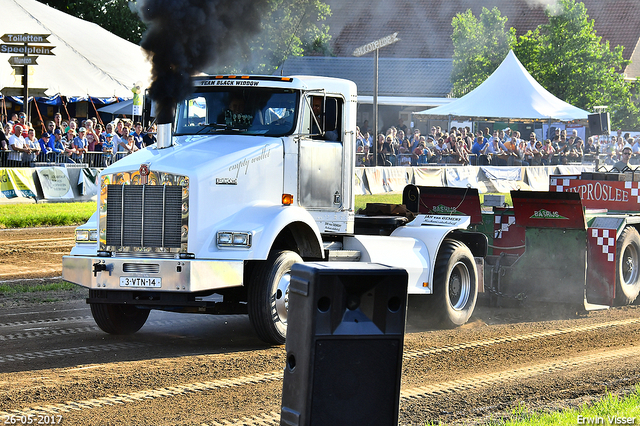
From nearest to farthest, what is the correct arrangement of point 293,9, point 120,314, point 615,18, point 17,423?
point 17,423, point 120,314, point 293,9, point 615,18

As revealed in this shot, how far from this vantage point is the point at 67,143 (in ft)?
80.6

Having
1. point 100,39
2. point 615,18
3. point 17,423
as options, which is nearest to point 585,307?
point 17,423

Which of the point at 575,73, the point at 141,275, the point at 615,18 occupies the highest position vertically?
the point at 615,18

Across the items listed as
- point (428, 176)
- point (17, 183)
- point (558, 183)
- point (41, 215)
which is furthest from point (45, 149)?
point (558, 183)

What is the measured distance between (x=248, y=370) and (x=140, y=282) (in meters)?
1.35

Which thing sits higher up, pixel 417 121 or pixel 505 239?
pixel 417 121

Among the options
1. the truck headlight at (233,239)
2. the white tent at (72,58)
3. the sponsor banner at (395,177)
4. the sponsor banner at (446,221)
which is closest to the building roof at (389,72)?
the white tent at (72,58)

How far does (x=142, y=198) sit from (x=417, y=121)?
4829cm

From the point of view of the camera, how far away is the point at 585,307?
11094mm

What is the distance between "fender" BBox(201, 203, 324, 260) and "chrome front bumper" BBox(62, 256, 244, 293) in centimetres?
14

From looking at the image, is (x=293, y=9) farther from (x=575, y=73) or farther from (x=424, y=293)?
(x=575, y=73)

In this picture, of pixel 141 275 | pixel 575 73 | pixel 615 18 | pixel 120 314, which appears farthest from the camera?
pixel 615 18

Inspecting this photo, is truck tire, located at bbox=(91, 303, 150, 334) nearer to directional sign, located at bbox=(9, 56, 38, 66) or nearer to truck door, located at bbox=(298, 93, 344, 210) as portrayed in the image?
truck door, located at bbox=(298, 93, 344, 210)

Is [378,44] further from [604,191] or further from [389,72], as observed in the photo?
[389,72]
